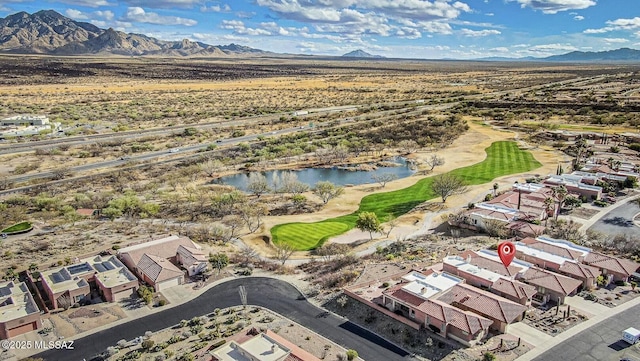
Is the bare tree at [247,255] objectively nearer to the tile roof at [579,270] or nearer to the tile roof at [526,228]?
the tile roof at [526,228]

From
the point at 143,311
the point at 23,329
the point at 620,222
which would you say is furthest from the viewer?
the point at 620,222

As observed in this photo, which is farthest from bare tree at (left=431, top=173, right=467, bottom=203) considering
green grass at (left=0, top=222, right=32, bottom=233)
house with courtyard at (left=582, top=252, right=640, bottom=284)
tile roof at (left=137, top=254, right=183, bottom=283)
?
green grass at (left=0, top=222, right=32, bottom=233)

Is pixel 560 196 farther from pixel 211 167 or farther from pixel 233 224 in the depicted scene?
pixel 211 167

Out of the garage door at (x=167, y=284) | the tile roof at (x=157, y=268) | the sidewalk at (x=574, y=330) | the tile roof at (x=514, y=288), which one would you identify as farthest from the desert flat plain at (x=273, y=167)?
the tile roof at (x=514, y=288)

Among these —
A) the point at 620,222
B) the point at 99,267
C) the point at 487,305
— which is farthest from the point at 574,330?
the point at 99,267

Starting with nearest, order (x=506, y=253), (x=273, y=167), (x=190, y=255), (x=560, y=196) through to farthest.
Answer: (x=506, y=253)
(x=190, y=255)
(x=560, y=196)
(x=273, y=167)

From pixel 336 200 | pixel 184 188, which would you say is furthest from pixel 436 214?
pixel 184 188

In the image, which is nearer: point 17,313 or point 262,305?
point 17,313

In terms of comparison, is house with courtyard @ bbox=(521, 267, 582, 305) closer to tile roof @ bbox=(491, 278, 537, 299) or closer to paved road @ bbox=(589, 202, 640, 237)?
tile roof @ bbox=(491, 278, 537, 299)
